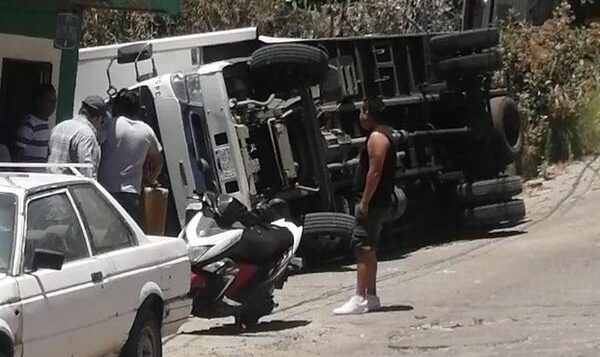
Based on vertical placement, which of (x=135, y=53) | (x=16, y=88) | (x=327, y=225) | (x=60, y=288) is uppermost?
(x=135, y=53)

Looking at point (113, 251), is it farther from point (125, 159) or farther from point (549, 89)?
point (549, 89)

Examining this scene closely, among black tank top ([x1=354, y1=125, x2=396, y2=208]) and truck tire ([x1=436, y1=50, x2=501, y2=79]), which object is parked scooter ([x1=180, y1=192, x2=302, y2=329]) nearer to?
black tank top ([x1=354, y1=125, x2=396, y2=208])

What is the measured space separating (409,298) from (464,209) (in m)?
4.80

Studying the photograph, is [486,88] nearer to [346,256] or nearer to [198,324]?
[346,256]

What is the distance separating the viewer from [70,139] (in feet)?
36.8

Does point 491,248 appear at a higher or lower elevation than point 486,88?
lower

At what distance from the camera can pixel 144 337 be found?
8648 mm

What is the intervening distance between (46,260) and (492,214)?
411 inches

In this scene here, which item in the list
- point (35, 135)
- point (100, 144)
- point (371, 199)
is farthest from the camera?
point (35, 135)

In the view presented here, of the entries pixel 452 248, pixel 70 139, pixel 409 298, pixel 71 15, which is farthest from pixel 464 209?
pixel 70 139

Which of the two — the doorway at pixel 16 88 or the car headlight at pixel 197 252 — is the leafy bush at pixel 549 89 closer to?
the doorway at pixel 16 88

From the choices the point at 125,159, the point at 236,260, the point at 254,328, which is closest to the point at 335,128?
the point at 125,159

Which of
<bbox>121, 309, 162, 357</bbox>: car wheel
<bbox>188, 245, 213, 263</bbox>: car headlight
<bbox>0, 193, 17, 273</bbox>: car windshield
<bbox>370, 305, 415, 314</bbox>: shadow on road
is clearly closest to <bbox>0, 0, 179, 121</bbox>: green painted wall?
<bbox>188, 245, 213, 263</bbox>: car headlight

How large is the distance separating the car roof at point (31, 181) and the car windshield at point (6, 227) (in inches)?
4.1
